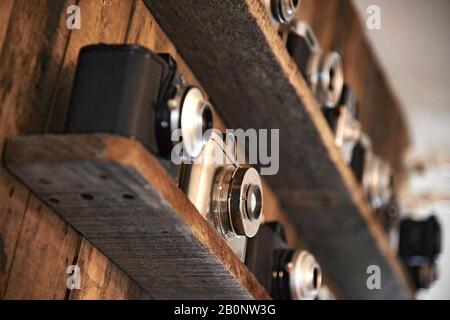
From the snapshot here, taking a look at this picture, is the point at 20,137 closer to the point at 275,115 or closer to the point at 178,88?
the point at 178,88

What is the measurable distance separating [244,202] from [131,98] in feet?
0.90

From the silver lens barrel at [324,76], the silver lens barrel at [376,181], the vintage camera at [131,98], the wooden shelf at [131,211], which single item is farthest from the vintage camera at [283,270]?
the silver lens barrel at [376,181]

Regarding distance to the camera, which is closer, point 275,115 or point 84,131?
point 84,131

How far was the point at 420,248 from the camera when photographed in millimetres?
2148

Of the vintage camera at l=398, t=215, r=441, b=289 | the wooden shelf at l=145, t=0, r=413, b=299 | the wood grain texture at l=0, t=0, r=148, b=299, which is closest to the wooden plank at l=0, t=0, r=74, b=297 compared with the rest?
the wood grain texture at l=0, t=0, r=148, b=299

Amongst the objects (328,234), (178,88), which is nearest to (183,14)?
(178,88)

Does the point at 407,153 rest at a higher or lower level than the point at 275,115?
higher

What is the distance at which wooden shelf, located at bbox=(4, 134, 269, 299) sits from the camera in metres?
0.77

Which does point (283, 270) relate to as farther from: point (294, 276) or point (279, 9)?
point (279, 9)

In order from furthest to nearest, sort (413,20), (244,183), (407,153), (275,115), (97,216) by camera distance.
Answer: (407,153), (413,20), (275,115), (244,183), (97,216)

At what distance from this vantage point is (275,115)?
1.34 metres

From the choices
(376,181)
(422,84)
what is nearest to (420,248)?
(376,181)

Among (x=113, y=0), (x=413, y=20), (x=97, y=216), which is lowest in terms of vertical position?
(x=97, y=216)

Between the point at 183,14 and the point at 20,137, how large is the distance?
38cm
